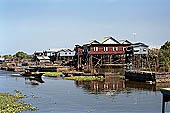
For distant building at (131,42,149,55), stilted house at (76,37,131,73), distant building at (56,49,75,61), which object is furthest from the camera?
distant building at (56,49,75,61)

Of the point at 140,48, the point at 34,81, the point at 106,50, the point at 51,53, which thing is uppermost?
the point at 51,53

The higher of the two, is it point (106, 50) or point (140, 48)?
point (140, 48)

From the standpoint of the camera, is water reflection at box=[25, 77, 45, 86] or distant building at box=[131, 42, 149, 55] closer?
water reflection at box=[25, 77, 45, 86]

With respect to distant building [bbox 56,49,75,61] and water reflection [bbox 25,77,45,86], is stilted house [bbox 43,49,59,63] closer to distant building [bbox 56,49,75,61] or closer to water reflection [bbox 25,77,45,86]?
distant building [bbox 56,49,75,61]

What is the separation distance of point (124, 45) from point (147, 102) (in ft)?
156

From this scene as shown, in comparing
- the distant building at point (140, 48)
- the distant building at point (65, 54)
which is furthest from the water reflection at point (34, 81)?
the distant building at point (65, 54)

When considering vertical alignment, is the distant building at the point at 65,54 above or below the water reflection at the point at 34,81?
above

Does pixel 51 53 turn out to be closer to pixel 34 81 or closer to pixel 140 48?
pixel 140 48

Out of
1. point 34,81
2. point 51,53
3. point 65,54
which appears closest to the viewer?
point 34,81

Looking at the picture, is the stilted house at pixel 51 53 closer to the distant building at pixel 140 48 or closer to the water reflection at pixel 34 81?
the distant building at pixel 140 48

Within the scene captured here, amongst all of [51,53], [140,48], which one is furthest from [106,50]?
[51,53]

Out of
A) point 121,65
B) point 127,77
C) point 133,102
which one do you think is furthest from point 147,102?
point 121,65

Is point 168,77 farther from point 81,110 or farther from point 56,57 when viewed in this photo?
point 56,57

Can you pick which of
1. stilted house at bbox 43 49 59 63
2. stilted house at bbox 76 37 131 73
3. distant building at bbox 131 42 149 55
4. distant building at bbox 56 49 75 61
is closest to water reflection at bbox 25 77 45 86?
stilted house at bbox 76 37 131 73
